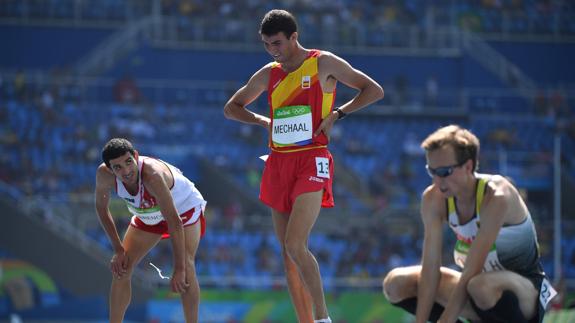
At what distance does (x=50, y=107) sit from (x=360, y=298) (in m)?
10.5

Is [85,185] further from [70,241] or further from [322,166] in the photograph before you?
[322,166]

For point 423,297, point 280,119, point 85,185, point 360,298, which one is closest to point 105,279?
point 85,185

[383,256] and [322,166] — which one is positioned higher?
[322,166]

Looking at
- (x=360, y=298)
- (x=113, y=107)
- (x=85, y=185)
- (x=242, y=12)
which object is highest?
(x=242, y=12)

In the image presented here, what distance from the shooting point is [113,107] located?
1063 inches

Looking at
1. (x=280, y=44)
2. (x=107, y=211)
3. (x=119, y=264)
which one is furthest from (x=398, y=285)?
(x=107, y=211)

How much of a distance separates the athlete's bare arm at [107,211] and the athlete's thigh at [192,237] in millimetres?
496

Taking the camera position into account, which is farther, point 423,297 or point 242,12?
point 242,12

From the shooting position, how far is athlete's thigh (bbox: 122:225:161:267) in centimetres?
753

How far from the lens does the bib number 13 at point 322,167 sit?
23.9ft

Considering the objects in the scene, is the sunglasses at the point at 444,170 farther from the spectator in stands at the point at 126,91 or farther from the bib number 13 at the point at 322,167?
the spectator in stands at the point at 126,91

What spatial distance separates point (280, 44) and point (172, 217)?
1451 millimetres

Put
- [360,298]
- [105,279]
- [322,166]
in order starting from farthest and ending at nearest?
[105,279] < [360,298] < [322,166]

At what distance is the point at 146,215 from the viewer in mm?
7438
